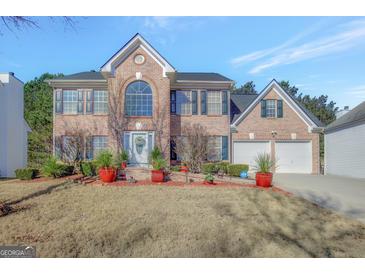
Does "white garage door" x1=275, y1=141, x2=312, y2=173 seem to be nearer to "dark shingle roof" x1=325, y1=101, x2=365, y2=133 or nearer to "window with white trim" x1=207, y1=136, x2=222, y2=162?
"dark shingle roof" x1=325, y1=101, x2=365, y2=133

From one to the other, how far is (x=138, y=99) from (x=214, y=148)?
18.6ft

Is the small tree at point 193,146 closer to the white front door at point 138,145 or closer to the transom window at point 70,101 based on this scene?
the white front door at point 138,145

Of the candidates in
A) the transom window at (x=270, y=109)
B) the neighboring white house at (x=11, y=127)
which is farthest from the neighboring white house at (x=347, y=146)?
the neighboring white house at (x=11, y=127)

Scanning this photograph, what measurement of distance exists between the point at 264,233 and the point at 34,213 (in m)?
5.56

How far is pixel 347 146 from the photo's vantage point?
58.7 feet

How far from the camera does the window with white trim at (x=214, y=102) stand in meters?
18.6

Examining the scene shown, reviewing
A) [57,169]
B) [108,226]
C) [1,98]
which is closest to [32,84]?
[1,98]

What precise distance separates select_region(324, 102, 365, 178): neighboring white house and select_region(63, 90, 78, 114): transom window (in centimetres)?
1728

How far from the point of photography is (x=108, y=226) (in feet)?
20.0

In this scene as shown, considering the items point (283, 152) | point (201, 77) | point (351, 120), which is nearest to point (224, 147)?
point (283, 152)

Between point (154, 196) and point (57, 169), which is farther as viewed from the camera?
point (57, 169)

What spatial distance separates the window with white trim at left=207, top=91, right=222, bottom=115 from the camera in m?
18.6

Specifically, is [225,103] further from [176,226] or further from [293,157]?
[176,226]

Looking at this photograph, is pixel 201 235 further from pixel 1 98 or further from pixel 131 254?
pixel 1 98
